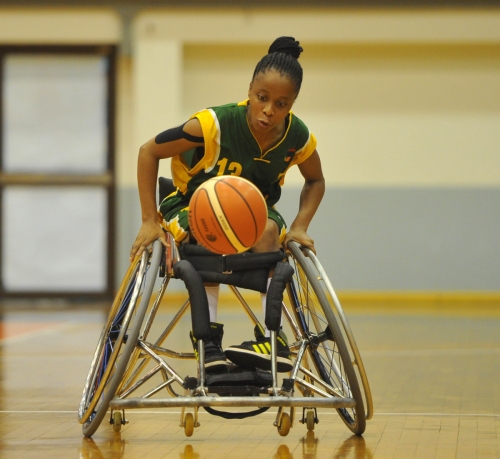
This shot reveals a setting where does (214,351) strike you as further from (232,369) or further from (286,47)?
(286,47)

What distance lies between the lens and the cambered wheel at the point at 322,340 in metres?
2.80

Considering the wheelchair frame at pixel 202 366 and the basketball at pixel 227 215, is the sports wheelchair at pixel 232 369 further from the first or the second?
the basketball at pixel 227 215

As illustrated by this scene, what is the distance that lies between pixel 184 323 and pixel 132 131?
304 centimetres

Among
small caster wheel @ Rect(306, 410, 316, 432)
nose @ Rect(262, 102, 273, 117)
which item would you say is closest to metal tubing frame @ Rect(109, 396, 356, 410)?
small caster wheel @ Rect(306, 410, 316, 432)

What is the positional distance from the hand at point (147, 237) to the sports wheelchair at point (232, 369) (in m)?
0.03

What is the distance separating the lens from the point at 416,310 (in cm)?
967

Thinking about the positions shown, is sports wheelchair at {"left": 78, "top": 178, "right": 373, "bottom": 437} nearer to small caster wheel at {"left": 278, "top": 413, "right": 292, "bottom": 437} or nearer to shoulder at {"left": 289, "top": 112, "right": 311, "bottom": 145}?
small caster wheel at {"left": 278, "top": 413, "right": 292, "bottom": 437}

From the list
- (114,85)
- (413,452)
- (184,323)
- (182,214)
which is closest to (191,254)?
(182,214)

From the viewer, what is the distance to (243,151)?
313cm

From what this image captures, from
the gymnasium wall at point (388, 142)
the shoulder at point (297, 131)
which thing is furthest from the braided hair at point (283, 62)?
the gymnasium wall at point (388, 142)

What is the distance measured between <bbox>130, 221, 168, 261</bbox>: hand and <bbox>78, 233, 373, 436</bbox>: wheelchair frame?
0.08 feet

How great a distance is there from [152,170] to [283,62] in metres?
0.57

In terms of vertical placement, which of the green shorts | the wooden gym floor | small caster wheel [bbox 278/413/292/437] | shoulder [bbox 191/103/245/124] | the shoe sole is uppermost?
shoulder [bbox 191/103/245/124]

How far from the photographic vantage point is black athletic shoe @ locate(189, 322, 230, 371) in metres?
2.79
